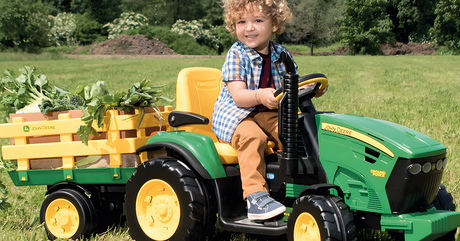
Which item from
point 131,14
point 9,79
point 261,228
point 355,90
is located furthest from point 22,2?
point 261,228

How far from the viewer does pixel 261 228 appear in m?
2.57

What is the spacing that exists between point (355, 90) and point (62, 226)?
8830 millimetres

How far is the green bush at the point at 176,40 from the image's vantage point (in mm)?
36875

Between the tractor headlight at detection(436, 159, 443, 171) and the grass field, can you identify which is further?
the grass field

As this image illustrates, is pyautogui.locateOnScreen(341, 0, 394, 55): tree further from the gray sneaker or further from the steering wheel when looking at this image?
the gray sneaker

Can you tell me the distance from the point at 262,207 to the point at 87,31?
4557cm

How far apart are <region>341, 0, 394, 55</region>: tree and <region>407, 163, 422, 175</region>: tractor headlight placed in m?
37.9

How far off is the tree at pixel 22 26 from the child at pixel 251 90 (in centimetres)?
3744

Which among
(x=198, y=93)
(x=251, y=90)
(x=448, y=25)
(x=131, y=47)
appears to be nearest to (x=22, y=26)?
(x=131, y=47)

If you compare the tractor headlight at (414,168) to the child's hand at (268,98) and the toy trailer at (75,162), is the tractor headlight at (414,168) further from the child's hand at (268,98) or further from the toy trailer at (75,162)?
the toy trailer at (75,162)

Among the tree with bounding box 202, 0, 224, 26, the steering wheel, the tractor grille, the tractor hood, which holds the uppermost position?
the tree with bounding box 202, 0, 224, 26

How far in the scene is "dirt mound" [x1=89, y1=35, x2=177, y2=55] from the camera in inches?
1364

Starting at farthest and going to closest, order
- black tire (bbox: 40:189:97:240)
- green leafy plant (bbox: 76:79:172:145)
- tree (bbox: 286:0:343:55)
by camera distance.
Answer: tree (bbox: 286:0:343:55) < black tire (bbox: 40:189:97:240) < green leafy plant (bbox: 76:79:172:145)

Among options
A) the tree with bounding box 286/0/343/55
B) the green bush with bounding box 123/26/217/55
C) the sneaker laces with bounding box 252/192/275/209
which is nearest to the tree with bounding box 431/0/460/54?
the tree with bounding box 286/0/343/55
